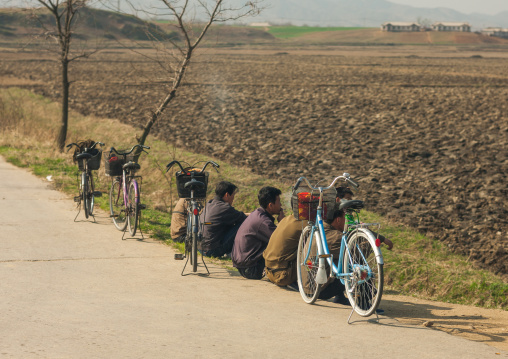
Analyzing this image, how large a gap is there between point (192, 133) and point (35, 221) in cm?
1350

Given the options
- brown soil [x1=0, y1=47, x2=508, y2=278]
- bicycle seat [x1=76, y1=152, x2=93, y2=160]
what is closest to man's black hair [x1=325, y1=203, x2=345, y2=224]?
brown soil [x1=0, y1=47, x2=508, y2=278]

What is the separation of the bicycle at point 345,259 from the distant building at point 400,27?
622 ft

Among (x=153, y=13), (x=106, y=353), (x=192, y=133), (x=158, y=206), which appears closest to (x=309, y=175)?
Result: (x=158, y=206)

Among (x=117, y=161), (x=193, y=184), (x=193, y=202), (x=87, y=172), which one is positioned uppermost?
(x=193, y=184)

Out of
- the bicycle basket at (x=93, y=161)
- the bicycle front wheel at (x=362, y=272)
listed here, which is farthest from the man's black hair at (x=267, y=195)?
the bicycle basket at (x=93, y=161)

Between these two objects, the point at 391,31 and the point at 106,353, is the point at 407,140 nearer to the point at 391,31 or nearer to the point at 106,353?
the point at 106,353

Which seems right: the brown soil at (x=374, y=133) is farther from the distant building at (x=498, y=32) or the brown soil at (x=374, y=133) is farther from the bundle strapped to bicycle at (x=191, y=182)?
the distant building at (x=498, y=32)

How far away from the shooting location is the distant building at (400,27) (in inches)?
7486

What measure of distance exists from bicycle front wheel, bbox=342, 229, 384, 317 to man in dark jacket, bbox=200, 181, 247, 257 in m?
3.00

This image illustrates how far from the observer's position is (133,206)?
33.4 ft

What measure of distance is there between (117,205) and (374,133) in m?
13.6

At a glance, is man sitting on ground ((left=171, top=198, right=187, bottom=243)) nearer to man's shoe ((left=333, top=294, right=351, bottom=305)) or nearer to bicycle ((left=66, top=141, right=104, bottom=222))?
bicycle ((left=66, top=141, right=104, bottom=222))

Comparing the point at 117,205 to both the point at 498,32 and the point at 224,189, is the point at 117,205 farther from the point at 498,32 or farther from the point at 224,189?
the point at 498,32

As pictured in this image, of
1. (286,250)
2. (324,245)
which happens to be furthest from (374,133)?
(324,245)
